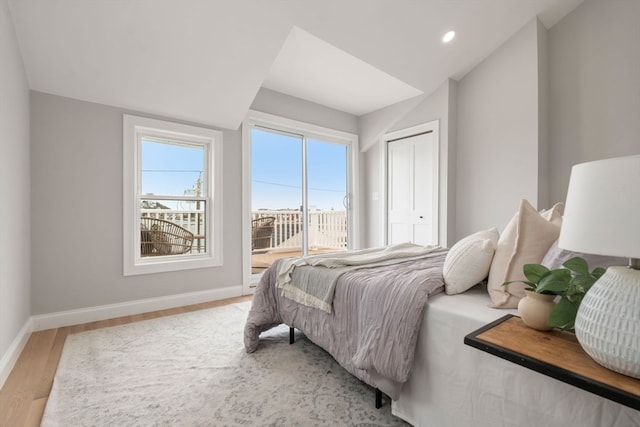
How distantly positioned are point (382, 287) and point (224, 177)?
2.52 m

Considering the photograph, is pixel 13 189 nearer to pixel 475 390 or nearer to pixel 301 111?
pixel 475 390

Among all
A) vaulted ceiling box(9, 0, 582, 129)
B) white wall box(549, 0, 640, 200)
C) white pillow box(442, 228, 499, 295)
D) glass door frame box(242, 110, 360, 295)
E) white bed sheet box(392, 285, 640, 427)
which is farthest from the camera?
glass door frame box(242, 110, 360, 295)

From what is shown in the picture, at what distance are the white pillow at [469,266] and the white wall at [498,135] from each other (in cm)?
227

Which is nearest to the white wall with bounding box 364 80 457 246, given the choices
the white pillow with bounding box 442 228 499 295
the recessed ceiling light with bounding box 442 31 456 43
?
the recessed ceiling light with bounding box 442 31 456 43

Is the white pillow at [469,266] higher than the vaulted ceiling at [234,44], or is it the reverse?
the vaulted ceiling at [234,44]

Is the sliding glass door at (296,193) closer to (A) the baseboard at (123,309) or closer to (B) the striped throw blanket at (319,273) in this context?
(A) the baseboard at (123,309)

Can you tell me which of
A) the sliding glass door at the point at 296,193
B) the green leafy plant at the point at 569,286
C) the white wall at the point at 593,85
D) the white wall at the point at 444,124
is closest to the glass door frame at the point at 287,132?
the sliding glass door at the point at 296,193

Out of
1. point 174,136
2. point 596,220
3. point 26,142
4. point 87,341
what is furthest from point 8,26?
point 596,220

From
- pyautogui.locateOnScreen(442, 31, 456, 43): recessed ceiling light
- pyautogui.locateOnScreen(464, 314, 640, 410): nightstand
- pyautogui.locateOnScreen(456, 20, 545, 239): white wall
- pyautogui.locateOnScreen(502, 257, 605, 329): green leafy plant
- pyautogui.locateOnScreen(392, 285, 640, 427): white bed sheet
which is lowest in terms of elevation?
pyautogui.locateOnScreen(392, 285, 640, 427): white bed sheet

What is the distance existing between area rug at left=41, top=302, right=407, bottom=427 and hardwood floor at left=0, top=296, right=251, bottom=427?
0.20 feet

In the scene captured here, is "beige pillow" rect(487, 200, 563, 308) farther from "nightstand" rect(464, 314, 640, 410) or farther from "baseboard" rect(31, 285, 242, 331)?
"baseboard" rect(31, 285, 242, 331)

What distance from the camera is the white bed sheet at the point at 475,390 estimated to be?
33.2 inches

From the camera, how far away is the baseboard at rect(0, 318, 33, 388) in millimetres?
1718

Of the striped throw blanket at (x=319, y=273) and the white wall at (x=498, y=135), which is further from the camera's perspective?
the white wall at (x=498, y=135)
